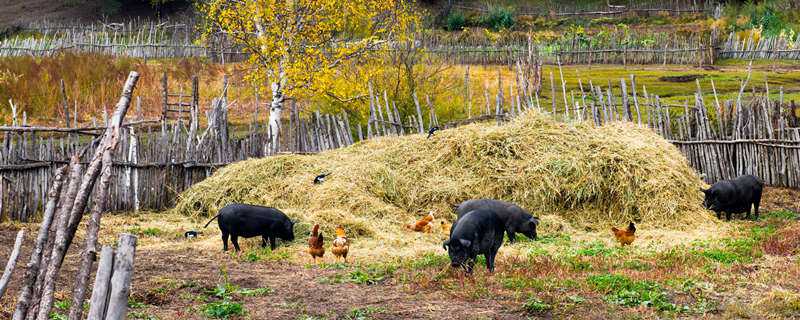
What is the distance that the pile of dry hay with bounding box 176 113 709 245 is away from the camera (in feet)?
44.5

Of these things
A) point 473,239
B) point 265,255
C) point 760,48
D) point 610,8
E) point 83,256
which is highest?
point 610,8

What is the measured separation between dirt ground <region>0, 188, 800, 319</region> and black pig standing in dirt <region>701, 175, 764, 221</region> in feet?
6.11

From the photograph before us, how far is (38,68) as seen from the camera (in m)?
25.6

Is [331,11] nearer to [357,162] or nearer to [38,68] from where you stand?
[357,162]

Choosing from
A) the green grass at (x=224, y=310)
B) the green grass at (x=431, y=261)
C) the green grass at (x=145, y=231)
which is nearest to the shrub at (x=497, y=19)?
→ the green grass at (x=145, y=231)

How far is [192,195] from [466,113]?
23.0ft

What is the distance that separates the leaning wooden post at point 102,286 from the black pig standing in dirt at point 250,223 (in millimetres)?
6230

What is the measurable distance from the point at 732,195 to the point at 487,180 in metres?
3.36

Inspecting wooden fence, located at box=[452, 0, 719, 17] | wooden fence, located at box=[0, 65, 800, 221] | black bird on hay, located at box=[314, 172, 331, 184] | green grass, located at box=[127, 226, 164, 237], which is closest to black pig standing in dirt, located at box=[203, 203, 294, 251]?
green grass, located at box=[127, 226, 164, 237]

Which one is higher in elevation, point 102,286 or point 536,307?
point 102,286

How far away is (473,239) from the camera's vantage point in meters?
9.62

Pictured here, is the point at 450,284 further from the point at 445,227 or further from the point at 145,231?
the point at 145,231

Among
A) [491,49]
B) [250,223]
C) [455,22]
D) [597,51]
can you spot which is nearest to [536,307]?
[250,223]

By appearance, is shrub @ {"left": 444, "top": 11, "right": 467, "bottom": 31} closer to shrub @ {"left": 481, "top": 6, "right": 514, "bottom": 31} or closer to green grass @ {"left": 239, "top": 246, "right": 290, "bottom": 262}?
shrub @ {"left": 481, "top": 6, "right": 514, "bottom": 31}
